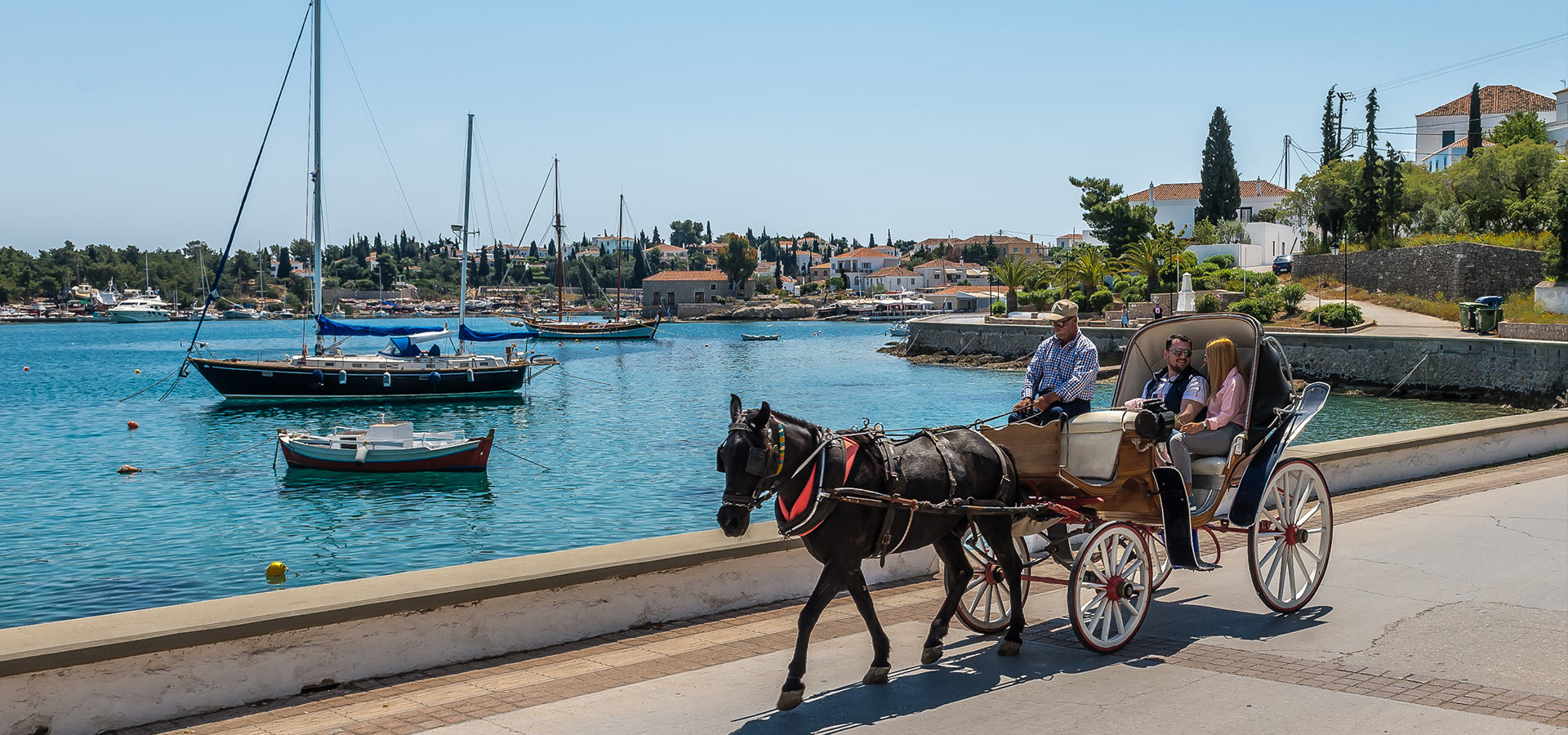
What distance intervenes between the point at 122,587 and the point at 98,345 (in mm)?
113441

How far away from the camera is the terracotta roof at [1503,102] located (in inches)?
3452

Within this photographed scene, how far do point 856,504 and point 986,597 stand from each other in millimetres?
1889

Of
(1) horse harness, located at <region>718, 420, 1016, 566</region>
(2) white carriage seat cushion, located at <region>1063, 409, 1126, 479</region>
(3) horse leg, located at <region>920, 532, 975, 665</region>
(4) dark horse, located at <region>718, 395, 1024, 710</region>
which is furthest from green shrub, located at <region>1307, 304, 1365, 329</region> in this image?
(1) horse harness, located at <region>718, 420, 1016, 566</region>

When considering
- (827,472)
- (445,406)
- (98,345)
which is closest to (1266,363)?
(827,472)

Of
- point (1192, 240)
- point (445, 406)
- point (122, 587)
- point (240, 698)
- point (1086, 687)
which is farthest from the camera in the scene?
point (1192, 240)

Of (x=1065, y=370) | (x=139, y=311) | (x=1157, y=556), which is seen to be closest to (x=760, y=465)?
(x=1065, y=370)

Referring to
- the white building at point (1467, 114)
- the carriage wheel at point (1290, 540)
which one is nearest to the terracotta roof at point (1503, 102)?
the white building at point (1467, 114)

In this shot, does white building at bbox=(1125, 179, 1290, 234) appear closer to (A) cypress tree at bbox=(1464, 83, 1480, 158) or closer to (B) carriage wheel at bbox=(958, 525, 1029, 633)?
(A) cypress tree at bbox=(1464, 83, 1480, 158)

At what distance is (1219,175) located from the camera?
9238 cm

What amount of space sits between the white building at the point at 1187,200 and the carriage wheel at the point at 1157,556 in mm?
105482

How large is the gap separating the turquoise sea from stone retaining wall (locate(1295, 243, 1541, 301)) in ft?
44.0

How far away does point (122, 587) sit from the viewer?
1777 centimetres

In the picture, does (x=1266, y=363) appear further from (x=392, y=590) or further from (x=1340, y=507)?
(x=392, y=590)

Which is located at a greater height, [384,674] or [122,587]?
[384,674]
